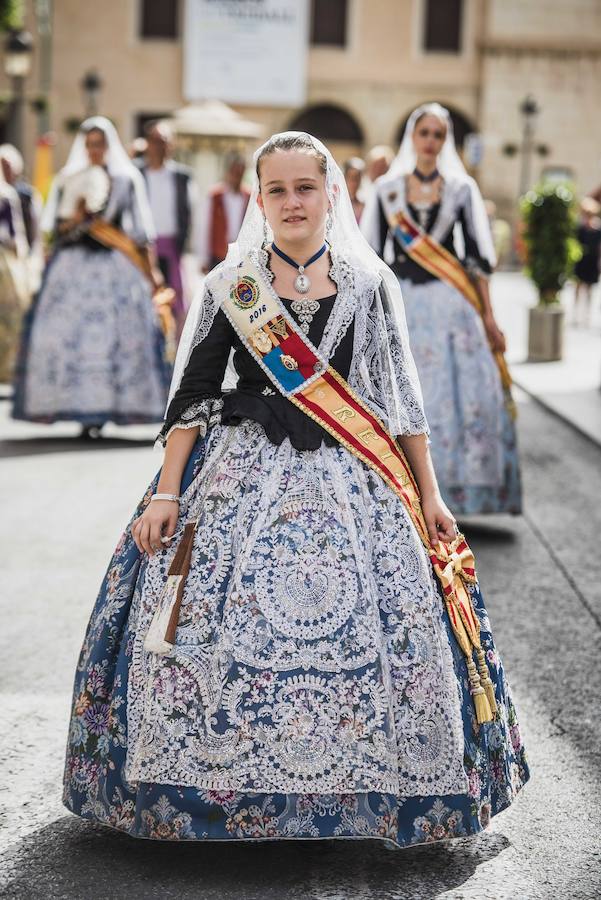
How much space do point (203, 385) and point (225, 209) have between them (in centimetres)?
990

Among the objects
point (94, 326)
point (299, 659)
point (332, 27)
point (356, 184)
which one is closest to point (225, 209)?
point (356, 184)

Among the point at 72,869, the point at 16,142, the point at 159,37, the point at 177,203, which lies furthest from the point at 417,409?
the point at 159,37

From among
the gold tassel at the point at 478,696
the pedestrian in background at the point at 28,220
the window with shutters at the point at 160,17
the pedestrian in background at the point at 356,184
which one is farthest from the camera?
the window with shutters at the point at 160,17

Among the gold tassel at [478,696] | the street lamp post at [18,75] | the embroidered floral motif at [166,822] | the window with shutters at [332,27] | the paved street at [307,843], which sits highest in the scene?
the window with shutters at [332,27]

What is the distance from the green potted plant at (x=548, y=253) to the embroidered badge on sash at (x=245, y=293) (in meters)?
12.6

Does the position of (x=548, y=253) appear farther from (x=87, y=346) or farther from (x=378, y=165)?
(x=87, y=346)

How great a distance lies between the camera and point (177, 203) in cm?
1148

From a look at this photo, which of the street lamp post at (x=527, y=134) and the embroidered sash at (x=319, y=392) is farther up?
the street lamp post at (x=527, y=134)

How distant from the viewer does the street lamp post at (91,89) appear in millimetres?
37844

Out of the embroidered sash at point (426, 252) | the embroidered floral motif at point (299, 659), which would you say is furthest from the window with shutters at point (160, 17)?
the embroidered floral motif at point (299, 659)

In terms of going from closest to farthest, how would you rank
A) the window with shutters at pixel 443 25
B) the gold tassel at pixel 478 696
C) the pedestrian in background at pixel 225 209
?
1. the gold tassel at pixel 478 696
2. the pedestrian in background at pixel 225 209
3. the window with shutters at pixel 443 25

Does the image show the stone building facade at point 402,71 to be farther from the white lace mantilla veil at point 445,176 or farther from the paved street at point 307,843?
the white lace mantilla veil at point 445,176

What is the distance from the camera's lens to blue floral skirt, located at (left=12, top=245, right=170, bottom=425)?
9.62 meters

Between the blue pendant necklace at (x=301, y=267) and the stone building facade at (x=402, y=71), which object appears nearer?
the blue pendant necklace at (x=301, y=267)
